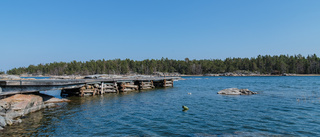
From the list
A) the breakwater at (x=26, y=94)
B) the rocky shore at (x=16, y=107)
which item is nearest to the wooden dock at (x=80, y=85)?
the breakwater at (x=26, y=94)

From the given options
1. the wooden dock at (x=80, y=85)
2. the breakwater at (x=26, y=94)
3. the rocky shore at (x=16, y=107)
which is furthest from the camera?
the wooden dock at (x=80, y=85)

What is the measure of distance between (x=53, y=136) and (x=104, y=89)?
22.3 meters

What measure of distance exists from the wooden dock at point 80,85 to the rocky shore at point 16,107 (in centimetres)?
66

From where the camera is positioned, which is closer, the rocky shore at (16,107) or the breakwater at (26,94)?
the rocky shore at (16,107)

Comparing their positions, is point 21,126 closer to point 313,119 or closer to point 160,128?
point 160,128

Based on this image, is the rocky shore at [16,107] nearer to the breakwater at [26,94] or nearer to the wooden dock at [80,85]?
the breakwater at [26,94]

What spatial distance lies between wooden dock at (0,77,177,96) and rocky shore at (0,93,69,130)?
0.66 metres

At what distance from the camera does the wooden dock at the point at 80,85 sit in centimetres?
1722

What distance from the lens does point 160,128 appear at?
1335 centimetres

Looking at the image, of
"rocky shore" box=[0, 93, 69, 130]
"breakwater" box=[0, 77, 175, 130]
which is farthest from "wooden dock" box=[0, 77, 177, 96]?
"rocky shore" box=[0, 93, 69, 130]

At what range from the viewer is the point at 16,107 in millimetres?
16078

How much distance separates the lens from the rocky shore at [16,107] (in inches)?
536

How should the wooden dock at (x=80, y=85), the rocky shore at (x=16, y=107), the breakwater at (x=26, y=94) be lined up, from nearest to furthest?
the rocky shore at (x=16, y=107), the breakwater at (x=26, y=94), the wooden dock at (x=80, y=85)

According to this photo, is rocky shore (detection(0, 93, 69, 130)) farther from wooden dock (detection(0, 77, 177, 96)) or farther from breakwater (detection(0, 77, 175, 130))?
wooden dock (detection(0, 77, 177, 96))
